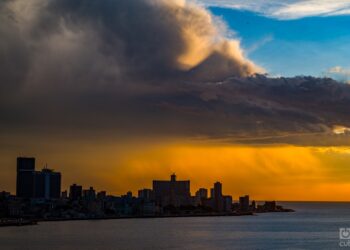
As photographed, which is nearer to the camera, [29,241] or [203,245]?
[203,245]

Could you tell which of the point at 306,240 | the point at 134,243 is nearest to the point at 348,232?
the point at 306,240

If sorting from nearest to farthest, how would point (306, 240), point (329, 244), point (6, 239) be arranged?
point (329, 244), point (306, 240), point (6, 239)

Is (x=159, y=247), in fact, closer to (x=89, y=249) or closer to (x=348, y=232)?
(x=89, y=249)

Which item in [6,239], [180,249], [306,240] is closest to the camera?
[180,249]

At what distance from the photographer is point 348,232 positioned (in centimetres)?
12775

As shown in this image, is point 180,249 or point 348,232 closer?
point 180,249

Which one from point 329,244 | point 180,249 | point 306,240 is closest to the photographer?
point 180,249

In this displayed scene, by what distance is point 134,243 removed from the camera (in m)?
108

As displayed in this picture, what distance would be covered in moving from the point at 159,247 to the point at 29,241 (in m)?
29.1

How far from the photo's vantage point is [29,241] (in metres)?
116

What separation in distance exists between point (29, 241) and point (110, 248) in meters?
24.1

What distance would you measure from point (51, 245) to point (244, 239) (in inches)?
1431

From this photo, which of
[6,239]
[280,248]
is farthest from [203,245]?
[6,239]

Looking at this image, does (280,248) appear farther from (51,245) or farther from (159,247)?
(51,245)
